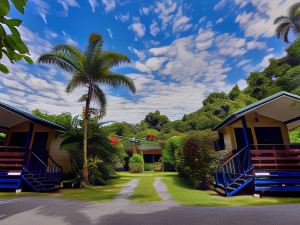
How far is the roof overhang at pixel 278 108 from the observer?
1109 centimetres

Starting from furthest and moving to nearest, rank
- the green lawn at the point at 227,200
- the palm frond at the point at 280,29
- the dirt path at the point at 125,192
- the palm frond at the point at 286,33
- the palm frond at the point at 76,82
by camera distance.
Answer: the palm frond at the point at 280,29, the palm frond at the point at 286,33, the palm frond at the point at 76,82, the dirt path at the point at 125,192, the green lawn at the point at 227,200

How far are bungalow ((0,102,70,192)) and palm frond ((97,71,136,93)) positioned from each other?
3923mm

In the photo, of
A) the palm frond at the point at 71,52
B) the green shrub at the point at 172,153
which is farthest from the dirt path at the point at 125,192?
the green shrub at the point at 172,153

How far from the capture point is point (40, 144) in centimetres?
1498

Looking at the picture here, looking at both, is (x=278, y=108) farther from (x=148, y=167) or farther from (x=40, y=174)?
(x=148, y=167)

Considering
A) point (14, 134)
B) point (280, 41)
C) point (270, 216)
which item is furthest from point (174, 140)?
point (280, 41)

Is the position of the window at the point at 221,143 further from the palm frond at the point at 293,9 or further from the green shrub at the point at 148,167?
the palm frond at the point at 293,9

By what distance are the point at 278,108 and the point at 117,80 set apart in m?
9.03

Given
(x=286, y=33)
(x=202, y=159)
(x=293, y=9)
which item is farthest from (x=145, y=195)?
(x=293, y=9)

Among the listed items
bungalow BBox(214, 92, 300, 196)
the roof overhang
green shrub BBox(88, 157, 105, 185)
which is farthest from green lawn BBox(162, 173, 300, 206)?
green shrub BBox(88, 157, 105, 185)

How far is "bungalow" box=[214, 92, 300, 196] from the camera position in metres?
10.4

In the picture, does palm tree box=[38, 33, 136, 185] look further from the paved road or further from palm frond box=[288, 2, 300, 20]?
palm frond box=[288, 2, 300, 20]

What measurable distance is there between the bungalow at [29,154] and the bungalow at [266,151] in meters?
9.32

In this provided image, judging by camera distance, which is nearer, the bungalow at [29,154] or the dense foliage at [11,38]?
the dense foliage at [11,38]
